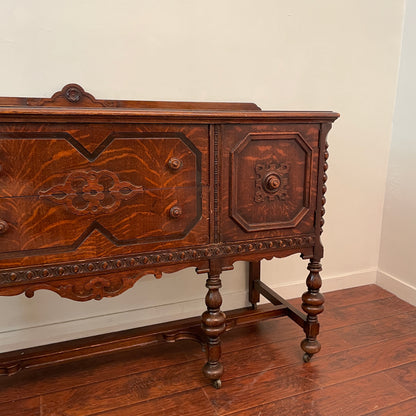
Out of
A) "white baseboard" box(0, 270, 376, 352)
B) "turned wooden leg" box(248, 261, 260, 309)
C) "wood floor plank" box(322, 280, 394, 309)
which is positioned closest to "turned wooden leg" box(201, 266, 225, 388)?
"white baseboard" box(0, 270, 376, 352)

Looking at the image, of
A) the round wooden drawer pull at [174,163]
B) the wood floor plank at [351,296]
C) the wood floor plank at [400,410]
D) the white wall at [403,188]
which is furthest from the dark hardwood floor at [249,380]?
the round wooden drawer pull at [174,163]

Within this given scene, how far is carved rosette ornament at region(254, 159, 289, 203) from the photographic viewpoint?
1.54 m

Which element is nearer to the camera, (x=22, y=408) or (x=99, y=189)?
(x=99, y=189)

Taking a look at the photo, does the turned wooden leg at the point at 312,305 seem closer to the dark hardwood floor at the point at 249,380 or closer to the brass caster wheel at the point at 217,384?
the dark hardwood floor at the point at 249,380

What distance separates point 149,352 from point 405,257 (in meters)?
1.76

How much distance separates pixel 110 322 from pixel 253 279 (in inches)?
33.8

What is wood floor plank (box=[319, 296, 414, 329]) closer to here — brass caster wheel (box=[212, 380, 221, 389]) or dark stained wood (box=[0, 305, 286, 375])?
dark stained wood (box=[0, 305, 286, 375])

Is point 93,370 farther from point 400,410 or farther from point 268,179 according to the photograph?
point 400,410

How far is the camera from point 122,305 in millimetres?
2088

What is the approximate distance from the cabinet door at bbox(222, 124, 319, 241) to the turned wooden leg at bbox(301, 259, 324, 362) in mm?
246

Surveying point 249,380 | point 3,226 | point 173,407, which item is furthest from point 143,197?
point 249,380

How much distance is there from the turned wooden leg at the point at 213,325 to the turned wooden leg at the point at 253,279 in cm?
70

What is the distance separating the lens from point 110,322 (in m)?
2.07

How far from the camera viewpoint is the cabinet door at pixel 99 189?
1.24 meters
